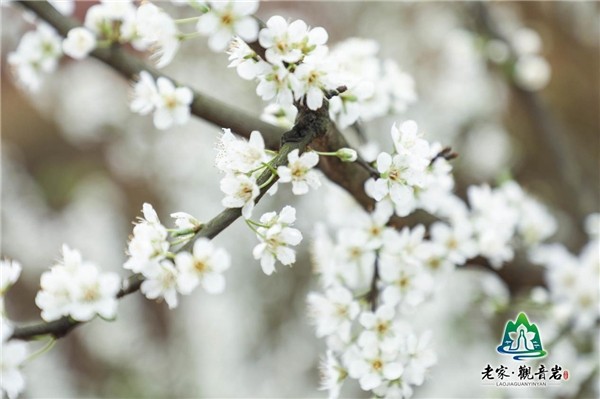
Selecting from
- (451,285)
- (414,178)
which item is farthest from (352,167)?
(451,285)

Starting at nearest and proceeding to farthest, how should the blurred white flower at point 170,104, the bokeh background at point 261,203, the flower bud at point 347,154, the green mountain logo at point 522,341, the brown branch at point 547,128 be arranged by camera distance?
the flower bud at point 347,154
the blurred white flower at point 170,104
the green mountain logo at point 522,341
the brown branch at point 547,128
the bokeh background at point 261,203

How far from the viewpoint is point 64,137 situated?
3113 millimetres

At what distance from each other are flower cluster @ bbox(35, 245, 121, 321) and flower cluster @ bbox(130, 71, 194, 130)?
0.92ft

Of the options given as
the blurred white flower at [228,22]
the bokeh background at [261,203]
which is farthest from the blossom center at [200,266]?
the bokeh background at [261,203]

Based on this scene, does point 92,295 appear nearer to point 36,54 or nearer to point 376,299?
point 376,299

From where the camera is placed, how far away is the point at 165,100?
2.93 feet

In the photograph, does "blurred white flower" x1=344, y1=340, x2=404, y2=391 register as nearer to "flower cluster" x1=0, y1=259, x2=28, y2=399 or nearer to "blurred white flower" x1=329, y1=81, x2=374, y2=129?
"blurred white flower" x1=329, y1=81, x2=374, y2=129

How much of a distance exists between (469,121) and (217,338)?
1.26 meters

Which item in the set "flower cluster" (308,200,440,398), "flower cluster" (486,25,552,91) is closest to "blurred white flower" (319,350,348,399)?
"flower cluster" (308,200,440,398)

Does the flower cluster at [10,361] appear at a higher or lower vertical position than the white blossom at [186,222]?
lower

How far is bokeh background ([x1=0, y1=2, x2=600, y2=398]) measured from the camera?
7.37 ft

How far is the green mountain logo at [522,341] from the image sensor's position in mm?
1164

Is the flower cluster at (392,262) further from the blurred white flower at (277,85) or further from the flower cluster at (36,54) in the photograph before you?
the flower cluster at (36,54)

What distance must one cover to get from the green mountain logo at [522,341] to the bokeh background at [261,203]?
88cm
